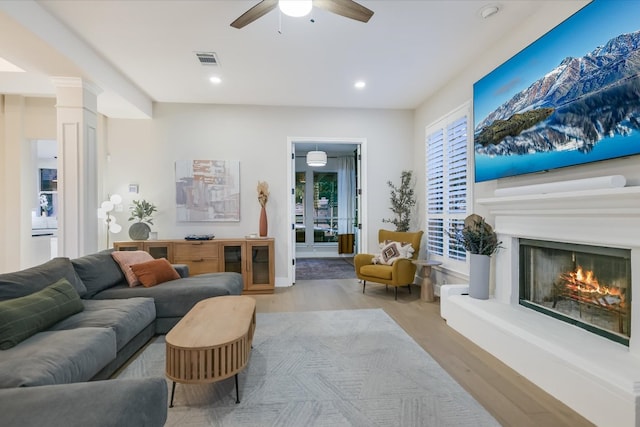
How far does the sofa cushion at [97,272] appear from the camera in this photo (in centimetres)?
286

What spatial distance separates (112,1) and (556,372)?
172 inches

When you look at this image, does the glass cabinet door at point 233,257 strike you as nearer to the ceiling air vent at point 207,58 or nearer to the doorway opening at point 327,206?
the ceiling air vent at point 207,58

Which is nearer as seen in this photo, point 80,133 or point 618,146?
point 618,146

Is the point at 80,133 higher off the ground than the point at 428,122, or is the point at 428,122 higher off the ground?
the point at 428,122

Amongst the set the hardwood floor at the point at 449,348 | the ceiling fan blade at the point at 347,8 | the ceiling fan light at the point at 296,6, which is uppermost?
the ceiling fan blade at the point at 347,8

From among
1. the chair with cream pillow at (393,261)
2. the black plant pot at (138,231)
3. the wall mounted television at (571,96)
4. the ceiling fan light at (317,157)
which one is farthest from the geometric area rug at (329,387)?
the ceiling fan light at (317,157)

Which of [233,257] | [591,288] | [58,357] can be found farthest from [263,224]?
[591,288]

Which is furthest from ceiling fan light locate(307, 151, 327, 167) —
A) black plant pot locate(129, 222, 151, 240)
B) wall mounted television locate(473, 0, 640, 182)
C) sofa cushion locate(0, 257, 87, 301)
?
sofa cushion locate(0, 257, 87, 301)

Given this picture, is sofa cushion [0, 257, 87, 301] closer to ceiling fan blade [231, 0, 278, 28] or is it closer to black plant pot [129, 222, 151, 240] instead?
black plant pot [129, 222, 151, 240]

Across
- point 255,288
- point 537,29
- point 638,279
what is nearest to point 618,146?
point 638,279

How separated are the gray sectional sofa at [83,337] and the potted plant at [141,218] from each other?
3.98ft

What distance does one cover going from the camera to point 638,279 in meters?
1.82

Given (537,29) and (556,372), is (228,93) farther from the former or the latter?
(556,372)

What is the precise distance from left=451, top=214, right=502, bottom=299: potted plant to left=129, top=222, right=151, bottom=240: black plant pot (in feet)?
14.4
